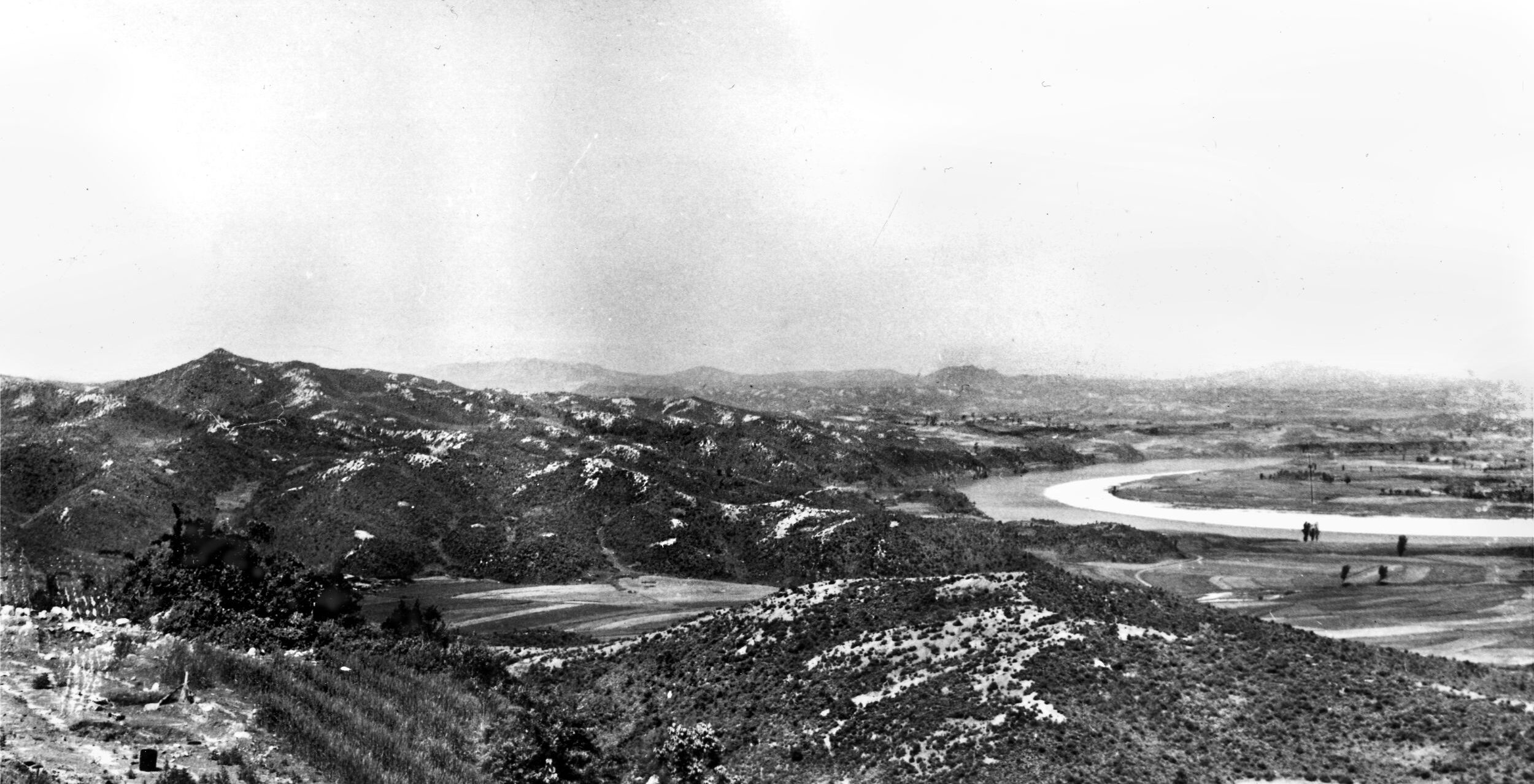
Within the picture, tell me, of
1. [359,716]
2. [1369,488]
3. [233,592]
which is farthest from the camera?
[1369,488]

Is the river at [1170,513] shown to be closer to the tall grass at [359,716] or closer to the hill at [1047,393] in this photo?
the hill at [1047,393]

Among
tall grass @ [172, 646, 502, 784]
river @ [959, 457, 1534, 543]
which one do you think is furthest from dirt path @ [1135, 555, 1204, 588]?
tall grass @ [172, 646, 502, 784]

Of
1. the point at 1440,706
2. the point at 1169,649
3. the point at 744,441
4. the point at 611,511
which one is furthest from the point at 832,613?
the point at 744,441

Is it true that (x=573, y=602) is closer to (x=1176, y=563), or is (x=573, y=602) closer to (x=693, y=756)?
(x=693, y=756)

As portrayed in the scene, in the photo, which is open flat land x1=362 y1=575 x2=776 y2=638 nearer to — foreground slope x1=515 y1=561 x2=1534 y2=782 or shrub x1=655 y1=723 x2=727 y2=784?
foreground slope x1=515 y1=561 x2=1534 y2=782

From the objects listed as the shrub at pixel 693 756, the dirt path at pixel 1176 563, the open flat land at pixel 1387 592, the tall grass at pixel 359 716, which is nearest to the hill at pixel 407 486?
the dirt path at pixel 1176 563

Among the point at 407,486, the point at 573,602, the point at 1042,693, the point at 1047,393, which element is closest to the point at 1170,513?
the point at 573,602
